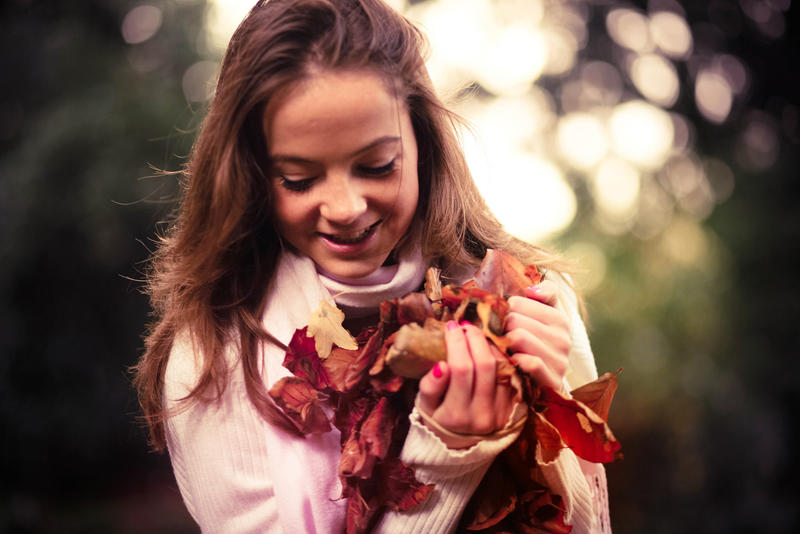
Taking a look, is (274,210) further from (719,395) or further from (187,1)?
(719,395)

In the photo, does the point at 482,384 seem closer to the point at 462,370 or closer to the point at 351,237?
the point at 462,370

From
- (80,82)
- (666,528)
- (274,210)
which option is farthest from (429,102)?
(666,528)

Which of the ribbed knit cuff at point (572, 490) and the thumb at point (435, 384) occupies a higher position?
the thumb at point (435, 384)

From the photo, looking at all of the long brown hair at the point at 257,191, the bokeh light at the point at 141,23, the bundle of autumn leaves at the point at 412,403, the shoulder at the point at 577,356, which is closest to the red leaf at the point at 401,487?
the bundle of autumn leaves at the point at 412,403

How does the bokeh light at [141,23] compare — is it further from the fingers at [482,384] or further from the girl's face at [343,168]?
the fingers at [482,384]

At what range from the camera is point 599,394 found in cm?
53

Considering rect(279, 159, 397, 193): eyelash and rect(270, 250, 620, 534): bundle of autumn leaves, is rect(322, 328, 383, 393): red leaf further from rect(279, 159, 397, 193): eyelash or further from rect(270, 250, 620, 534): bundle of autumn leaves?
rect(279, 159, 397, 193): eyelash

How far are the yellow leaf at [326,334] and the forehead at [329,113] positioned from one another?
0.43 ft

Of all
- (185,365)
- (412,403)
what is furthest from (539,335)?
(185,365)

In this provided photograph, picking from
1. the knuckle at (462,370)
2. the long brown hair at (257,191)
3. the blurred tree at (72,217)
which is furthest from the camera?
the blurred tree at (72,217)

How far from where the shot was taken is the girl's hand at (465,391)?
482 mm

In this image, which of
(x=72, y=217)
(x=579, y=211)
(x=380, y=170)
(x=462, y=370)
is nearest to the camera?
(x=462, y=370)

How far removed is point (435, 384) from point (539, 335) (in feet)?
0.30

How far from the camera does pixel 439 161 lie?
2.16 feet
